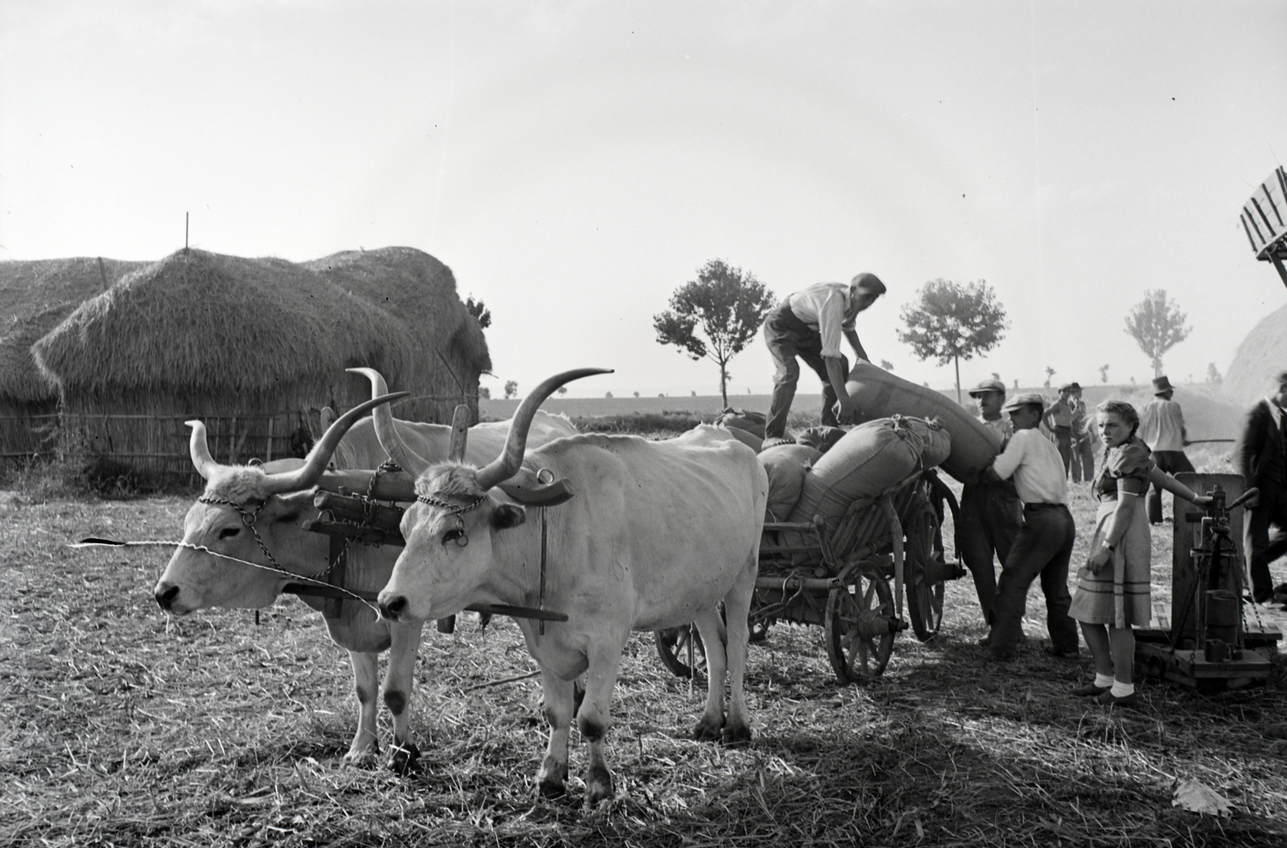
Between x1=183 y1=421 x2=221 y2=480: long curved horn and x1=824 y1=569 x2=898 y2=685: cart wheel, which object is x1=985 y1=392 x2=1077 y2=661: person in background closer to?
x1=824 y1=569 x2=898 y2=685: cart wheel

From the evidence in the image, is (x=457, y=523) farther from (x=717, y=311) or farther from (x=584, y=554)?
(x=717, y=311)

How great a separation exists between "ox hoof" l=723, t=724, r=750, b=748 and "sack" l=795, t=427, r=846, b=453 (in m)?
2.68

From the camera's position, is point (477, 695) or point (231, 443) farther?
point (231, 443)

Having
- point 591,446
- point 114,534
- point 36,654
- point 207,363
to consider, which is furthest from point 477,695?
point 207,363

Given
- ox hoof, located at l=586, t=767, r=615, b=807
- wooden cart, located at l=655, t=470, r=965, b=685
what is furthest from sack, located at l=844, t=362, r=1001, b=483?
ox hoof, located at l=586, t=767, r=615, b=807

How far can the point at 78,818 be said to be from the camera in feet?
13.0

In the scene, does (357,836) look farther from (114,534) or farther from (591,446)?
(114,534)

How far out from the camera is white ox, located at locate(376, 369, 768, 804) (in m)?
3.74

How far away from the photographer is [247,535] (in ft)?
14.2

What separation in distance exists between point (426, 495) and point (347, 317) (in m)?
16.4

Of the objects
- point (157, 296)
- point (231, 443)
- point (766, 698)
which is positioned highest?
point (157, 296)

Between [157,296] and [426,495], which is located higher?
[157,296]

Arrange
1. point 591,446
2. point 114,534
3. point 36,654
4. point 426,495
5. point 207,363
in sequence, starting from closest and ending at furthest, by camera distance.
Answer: point 426,495, point 591,446, point 36,654, point 114,534, point 207,363

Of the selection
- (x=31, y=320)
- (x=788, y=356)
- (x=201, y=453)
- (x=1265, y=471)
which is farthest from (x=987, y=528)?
(x=31, y=320)
